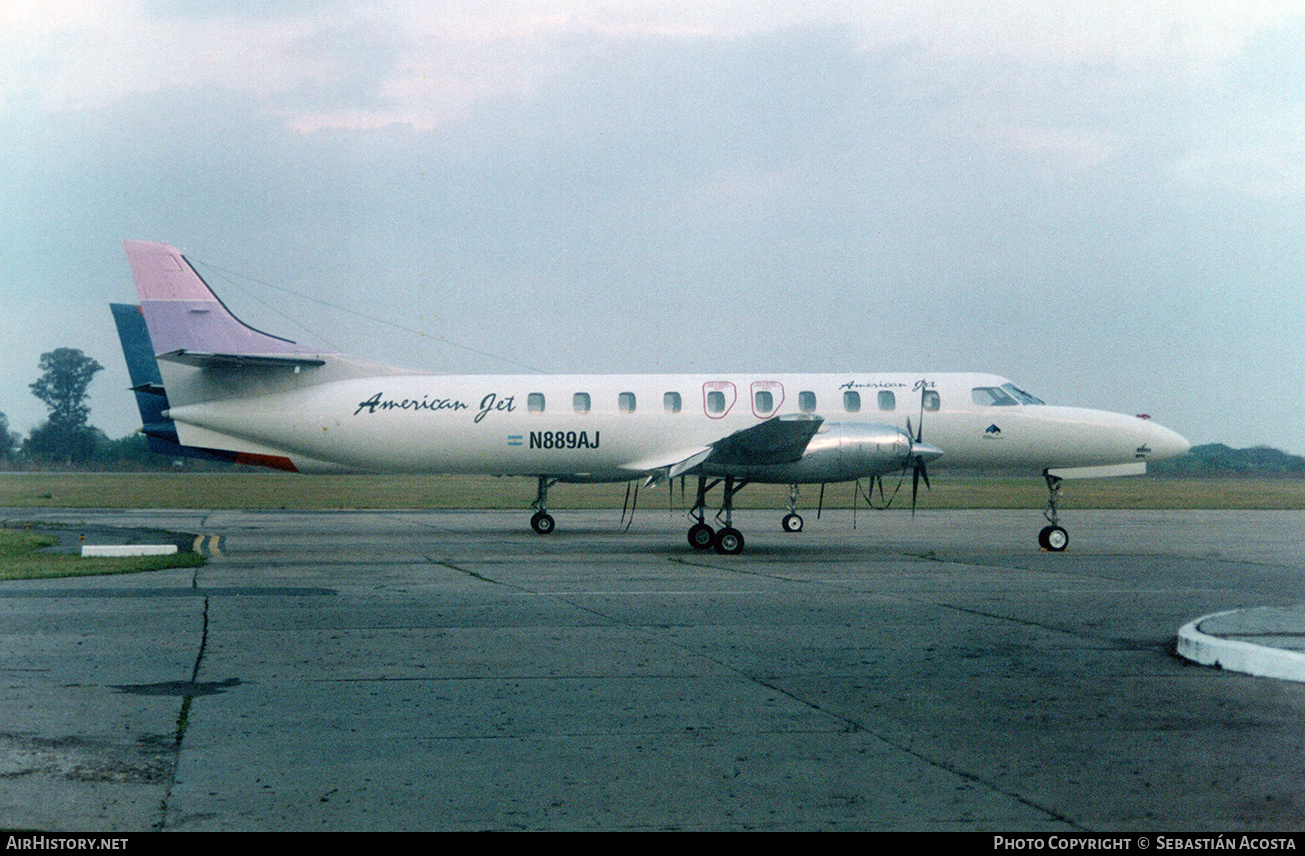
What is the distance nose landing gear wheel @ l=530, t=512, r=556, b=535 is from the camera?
90.5 feet

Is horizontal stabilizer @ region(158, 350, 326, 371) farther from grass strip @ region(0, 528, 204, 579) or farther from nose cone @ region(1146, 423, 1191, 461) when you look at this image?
nose cone @ region(1146, 423, 1191, 461)

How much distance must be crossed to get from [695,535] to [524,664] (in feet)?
43.3

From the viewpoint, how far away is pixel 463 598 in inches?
577

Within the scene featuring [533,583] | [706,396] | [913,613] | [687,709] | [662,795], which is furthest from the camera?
[706,396]

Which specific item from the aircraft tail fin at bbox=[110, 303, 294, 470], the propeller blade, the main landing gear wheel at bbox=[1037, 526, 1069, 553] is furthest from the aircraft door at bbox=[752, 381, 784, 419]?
the aircraft tail fin at bbox=[110, 303, 294, 470]

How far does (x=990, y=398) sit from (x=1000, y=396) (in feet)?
0.75

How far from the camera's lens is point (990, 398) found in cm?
2467

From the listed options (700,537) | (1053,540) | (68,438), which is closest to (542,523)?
(700,537)

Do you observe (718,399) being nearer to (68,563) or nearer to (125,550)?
(125,550)

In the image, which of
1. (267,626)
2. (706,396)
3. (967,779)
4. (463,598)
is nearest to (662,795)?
(967,779)

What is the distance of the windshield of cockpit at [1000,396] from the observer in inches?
969

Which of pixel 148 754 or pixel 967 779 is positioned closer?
pixel 967 779

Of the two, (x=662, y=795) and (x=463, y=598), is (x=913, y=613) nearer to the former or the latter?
(x=463, y=598)

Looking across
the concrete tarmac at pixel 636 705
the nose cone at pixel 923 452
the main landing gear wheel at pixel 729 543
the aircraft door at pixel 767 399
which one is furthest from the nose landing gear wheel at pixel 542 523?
the concrete tarmac at pixel 636 705
